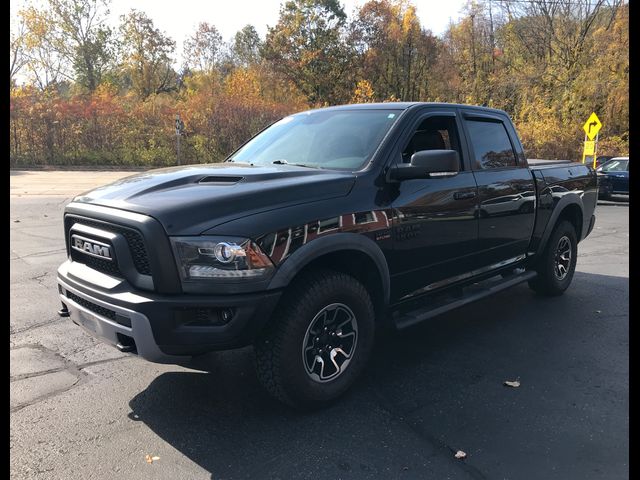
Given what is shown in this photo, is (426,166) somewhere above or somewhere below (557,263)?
above

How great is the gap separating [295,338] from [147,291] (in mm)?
860

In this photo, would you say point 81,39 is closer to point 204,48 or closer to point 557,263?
point 204,48

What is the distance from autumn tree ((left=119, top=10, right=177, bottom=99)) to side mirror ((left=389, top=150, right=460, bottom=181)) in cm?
4184

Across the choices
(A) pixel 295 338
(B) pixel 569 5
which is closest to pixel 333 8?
(B) pixel 569 5

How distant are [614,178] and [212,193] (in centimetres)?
1817

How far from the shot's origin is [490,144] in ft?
15.5

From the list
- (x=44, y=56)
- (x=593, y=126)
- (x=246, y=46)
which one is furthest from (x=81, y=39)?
(x=593, y=126)

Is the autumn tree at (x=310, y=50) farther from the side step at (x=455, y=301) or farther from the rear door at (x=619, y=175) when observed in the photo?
the side step at (x=455, y=301)

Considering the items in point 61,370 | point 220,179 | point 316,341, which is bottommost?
point 61,370

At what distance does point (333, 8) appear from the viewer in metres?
41.3

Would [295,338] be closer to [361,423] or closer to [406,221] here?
[361,423]

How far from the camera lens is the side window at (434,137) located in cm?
394

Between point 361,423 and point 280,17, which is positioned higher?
point 280,17
